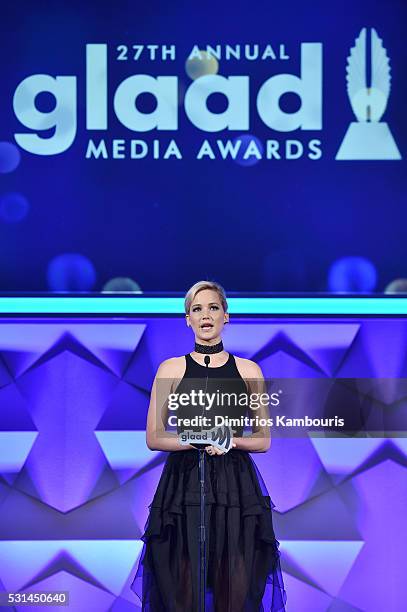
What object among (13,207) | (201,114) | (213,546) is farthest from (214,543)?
(201,114)

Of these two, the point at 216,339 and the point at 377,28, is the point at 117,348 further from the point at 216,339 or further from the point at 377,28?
the point at 377,28

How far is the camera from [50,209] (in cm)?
476

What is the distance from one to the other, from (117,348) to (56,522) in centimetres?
89

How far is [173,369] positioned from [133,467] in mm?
956

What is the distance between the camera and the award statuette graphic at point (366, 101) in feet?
15.6

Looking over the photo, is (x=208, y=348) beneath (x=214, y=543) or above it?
above

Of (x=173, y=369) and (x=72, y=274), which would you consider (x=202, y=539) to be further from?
(x=72, y=274)

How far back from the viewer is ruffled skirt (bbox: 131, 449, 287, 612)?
3.64 m

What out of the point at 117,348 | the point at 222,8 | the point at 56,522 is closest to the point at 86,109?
the point at 222,8

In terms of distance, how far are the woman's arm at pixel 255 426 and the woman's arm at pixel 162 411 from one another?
0.26 m

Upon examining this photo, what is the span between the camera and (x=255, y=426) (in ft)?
12.7
